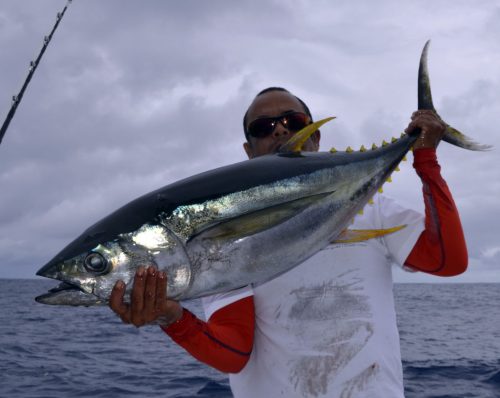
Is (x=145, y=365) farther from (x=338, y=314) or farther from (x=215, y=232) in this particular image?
(x=215, y=232)

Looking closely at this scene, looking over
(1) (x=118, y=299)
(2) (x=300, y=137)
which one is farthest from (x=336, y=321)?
(1) (x=118, y=299)

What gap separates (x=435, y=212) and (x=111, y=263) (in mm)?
1782

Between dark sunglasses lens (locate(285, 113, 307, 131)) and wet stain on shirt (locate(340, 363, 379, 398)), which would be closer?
wet stain on shirt (locate(340, 363, 379, 398))

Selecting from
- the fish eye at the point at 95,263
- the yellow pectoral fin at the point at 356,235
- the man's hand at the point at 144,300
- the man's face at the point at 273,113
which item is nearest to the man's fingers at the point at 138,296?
the man's hand at the point at 144,300

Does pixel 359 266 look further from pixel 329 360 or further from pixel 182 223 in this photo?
pixel 182 223

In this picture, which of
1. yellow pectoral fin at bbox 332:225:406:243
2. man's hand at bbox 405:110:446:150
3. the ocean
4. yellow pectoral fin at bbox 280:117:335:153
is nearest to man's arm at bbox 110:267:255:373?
yellow pectoral fin at bbox 332:225:406:243

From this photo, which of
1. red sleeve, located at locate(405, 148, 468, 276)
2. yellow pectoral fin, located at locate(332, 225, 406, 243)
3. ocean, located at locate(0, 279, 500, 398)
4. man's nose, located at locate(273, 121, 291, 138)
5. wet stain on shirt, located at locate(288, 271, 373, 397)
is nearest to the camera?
yellow pectoral fin, located at locate(332, 225, 406, 243)

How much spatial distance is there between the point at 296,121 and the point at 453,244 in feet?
4.29

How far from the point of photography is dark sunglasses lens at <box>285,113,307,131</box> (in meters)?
3.43

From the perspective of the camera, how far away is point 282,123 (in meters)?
3.43

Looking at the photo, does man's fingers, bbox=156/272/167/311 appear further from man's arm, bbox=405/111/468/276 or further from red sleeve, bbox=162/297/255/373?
man's arm, bbox=405/111/468/276

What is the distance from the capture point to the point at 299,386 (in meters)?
2.92

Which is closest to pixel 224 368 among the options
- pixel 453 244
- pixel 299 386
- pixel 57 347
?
pixel 299 386

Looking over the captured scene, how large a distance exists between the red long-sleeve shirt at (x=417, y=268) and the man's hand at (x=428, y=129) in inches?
1.6
